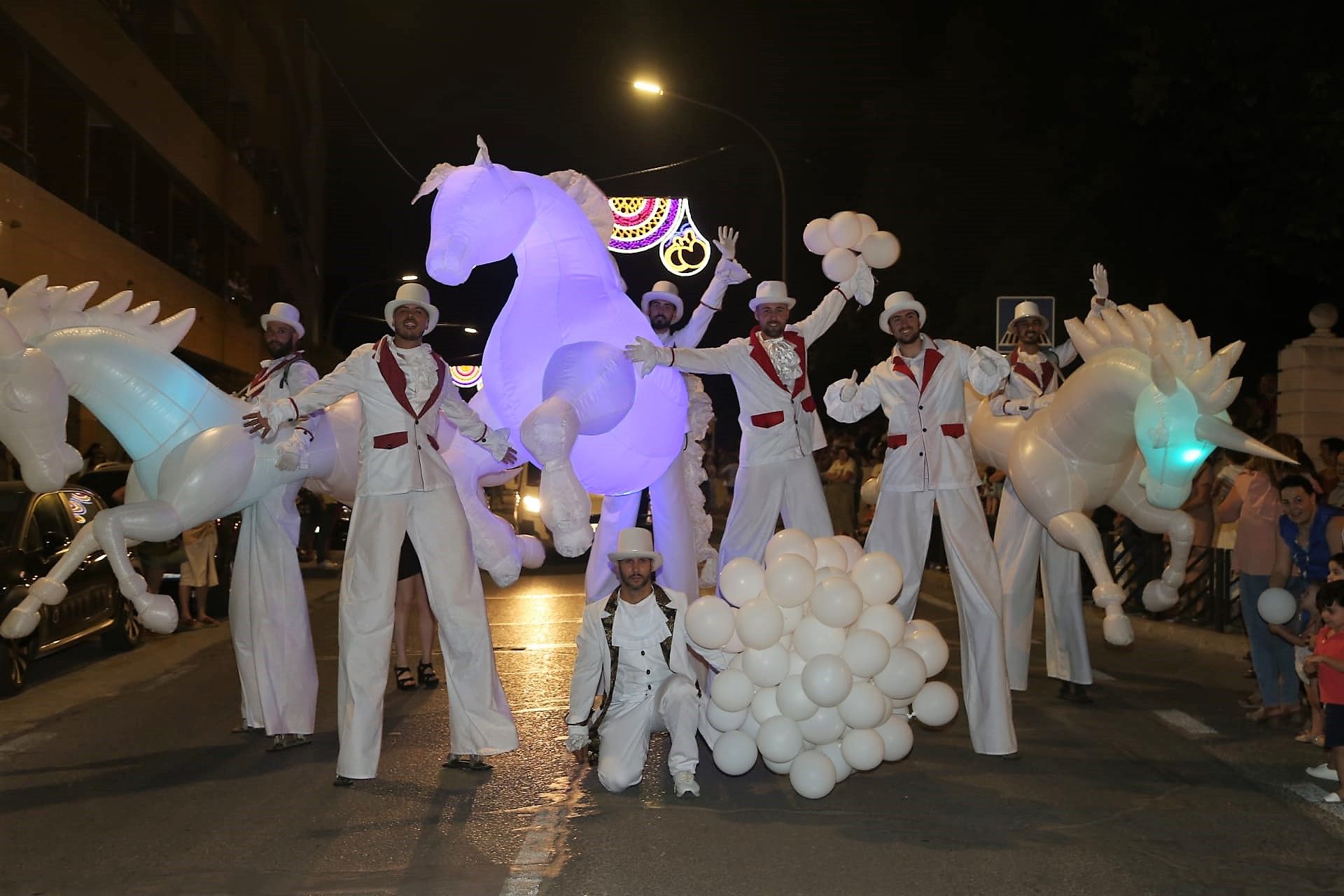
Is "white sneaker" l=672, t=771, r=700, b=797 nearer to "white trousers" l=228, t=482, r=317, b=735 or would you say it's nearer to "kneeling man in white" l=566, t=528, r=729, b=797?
"kneeling man in white" l=566, t=528, r=729, b=797

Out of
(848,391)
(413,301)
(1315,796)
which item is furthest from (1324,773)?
(413,301)

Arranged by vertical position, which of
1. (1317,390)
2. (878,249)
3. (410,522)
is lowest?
(410,522)

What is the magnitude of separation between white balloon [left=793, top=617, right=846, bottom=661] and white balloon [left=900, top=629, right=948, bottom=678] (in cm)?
42

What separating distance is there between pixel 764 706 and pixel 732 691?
0.17 meters

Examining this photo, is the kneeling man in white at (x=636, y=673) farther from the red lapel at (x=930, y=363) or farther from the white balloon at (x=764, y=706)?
the red lapel at (x=930, y=363)

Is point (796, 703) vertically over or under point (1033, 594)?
under

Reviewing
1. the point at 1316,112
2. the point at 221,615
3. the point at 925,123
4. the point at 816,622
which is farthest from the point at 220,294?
the point at 816,622

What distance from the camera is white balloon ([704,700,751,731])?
6914 millimetres

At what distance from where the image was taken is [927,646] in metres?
7.18

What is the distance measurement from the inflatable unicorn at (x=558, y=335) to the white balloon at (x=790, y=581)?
3.23 ft

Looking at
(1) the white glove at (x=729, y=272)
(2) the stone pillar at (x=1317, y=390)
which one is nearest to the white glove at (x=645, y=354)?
(1) the white glove at (x=729, y=272)

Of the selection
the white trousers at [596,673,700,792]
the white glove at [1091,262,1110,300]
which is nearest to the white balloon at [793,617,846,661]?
the white trousers at [596,673,700,792]

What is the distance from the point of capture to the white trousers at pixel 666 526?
338 inches

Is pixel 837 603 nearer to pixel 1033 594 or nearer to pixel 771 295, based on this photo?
pixel 771 295
